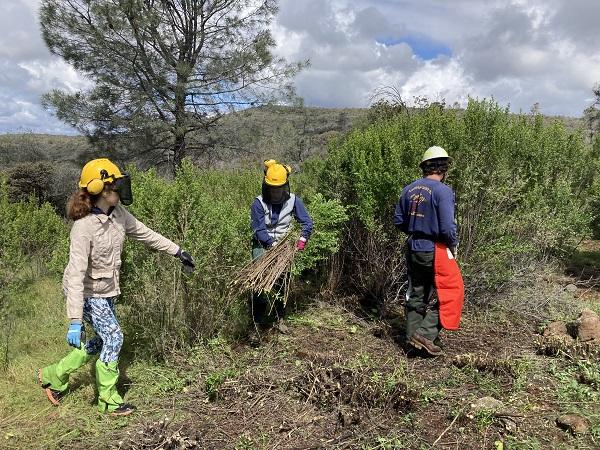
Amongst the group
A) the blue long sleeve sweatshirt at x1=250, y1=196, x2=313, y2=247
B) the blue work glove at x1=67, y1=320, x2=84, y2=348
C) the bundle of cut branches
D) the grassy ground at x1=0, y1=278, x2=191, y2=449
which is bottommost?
the grassy ground at x1=0, y1=278, x2=191, y2=449

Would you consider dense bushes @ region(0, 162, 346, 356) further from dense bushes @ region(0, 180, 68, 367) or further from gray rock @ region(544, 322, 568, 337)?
gray rock @ region(544, 322, 568, 337)

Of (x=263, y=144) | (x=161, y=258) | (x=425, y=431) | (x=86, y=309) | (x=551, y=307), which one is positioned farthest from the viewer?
(x=263, y=144)

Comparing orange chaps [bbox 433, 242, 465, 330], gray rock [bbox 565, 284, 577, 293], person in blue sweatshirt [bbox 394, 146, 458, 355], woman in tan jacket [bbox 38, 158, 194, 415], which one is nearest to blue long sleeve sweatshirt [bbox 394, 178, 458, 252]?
person in blue sweatshirt [bbox 394, 146, 458, 355]

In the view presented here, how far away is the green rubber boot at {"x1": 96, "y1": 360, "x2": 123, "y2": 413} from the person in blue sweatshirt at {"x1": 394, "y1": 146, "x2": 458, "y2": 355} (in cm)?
252

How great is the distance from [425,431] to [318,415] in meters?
0.74

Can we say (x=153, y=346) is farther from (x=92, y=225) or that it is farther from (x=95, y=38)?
(x=95, y=38)

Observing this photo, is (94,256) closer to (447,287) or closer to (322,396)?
(322,396)

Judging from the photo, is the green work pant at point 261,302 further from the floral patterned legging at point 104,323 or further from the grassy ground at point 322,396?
the floral patterned legging at point 104,323

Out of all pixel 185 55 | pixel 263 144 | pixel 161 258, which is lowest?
pixel 161 258

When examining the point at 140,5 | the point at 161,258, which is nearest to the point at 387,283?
the point at 161,258

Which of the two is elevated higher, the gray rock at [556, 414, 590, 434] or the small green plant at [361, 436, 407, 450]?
the gray rock at [556, 414, 590, 434]

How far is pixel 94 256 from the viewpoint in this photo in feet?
11.4

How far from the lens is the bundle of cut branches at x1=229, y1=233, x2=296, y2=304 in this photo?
4426mm

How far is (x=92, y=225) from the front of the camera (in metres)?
3.41
